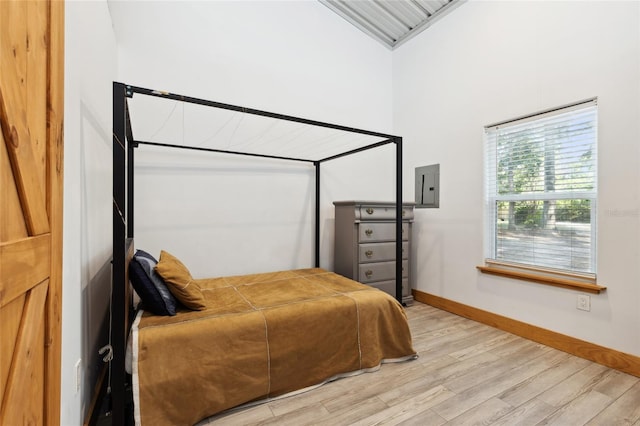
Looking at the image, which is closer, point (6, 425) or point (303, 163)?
point (6, 425)

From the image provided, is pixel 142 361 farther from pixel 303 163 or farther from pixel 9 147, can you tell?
pixel 303 163

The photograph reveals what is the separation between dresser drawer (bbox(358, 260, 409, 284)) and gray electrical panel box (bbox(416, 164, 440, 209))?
0.82 metres

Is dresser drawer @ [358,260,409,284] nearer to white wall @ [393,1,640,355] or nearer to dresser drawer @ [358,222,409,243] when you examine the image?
dresser drawer @ [358,222,409,243]

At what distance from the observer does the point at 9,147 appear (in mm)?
612

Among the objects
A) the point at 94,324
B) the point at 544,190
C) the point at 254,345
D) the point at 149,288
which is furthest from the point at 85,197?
the point at 544,190

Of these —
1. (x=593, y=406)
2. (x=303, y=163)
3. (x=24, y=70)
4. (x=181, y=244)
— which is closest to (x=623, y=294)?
(x=593, y=406)

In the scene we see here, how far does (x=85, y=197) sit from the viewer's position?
1.38m

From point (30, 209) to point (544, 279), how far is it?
3.02 metres

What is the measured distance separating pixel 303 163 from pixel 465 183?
1.72 metres

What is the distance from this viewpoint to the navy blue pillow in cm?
155

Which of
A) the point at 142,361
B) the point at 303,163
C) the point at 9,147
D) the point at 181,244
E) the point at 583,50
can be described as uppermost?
the point at 583,50

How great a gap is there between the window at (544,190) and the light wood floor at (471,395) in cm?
75

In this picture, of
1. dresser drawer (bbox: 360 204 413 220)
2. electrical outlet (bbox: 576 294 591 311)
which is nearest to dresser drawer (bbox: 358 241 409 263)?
dresser drawer (bbox: 360 204 413 220)

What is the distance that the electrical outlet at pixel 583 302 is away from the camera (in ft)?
6.70
